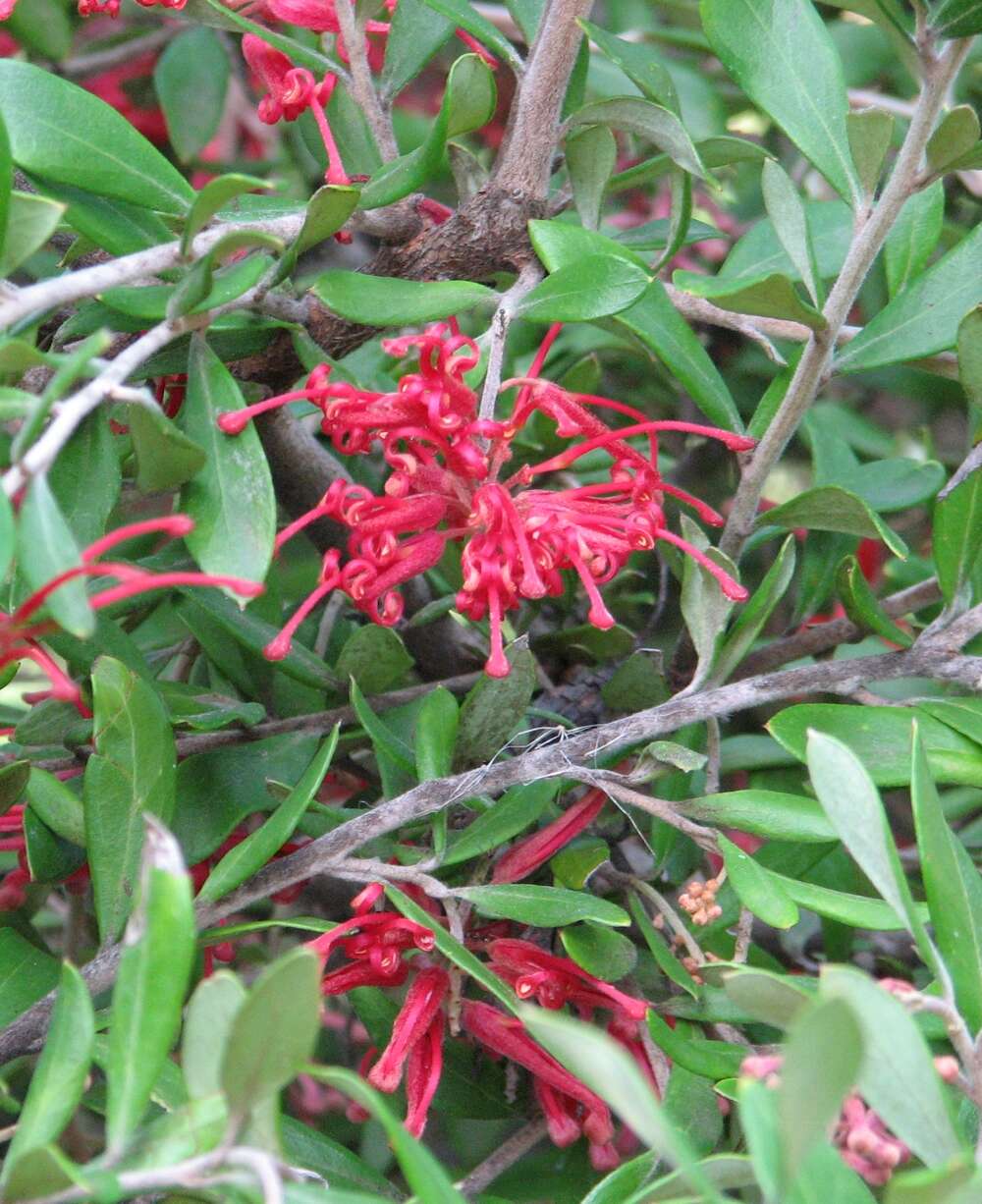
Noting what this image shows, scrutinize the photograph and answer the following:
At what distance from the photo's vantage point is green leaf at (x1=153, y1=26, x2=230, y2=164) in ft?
3.95

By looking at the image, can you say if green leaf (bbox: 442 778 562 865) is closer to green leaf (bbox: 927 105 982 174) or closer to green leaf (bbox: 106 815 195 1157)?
green leaf (bbox: 106 815 195 1157)

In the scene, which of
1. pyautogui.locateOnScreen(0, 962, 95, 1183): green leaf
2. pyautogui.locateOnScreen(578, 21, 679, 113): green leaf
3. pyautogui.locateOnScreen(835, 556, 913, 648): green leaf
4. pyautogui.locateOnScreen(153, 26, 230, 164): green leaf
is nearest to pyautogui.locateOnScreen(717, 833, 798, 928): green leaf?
pyautogui.locateOnScreen(835, 556, 913, 648): green leaf

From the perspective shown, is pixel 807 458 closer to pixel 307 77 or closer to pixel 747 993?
pixel 307 77

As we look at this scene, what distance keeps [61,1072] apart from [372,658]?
338 mm

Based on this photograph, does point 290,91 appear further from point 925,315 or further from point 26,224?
point 925,315

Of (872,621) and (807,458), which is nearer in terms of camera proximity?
(872,621)

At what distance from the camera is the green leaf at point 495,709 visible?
0.71 metres

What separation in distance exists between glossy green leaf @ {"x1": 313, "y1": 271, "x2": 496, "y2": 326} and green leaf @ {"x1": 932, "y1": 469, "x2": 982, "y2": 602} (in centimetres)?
27

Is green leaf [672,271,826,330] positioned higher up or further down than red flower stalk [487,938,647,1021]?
higher up

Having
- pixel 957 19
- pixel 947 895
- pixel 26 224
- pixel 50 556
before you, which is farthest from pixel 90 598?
pixel 957 19

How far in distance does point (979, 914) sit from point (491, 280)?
44 centimetres

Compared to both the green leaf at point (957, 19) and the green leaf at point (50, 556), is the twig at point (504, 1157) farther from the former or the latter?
the green leaf at point (957, 19)

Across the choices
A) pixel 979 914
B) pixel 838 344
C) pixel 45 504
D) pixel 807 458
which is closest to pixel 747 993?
pixel 979 914

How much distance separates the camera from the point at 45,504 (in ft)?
1.56
